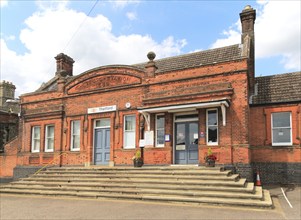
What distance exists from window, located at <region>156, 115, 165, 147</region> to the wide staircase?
162 cm

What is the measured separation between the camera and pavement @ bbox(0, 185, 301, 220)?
8883mm

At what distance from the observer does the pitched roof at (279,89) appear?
14.9 metres

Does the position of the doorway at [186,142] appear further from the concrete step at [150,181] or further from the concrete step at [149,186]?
the concrete step at [149,186]

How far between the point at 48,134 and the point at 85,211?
33.5 ft

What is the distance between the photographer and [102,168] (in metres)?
15.3

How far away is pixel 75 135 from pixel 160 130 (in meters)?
5.55

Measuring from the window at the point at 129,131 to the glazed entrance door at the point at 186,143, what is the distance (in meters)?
2.42

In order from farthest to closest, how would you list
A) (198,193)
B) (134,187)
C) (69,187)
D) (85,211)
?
1. (69,187)
2. (134,187)
3. (198,193)
4. (85,211)

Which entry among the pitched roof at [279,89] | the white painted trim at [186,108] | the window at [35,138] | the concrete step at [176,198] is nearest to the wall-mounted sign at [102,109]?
the white painted trim at [186,108]

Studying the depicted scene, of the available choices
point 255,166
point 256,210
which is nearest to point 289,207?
point 256,210

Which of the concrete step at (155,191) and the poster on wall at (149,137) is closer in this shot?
the concrete step at (155,191)

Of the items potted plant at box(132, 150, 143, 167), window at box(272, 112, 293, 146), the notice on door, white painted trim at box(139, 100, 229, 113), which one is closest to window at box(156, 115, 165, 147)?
white painted trim at box(139, 100, 229, 113)

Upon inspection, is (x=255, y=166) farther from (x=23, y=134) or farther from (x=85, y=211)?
(x=23, y=134)

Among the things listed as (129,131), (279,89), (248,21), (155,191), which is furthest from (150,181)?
(248,21)
